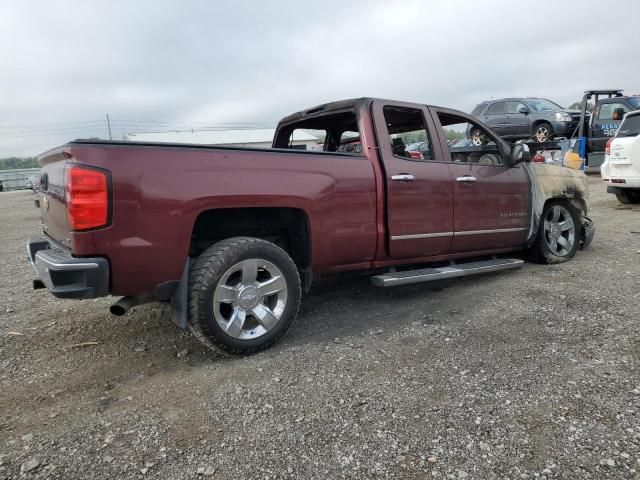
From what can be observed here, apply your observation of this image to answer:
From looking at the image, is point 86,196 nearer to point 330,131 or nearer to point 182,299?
point 182,299

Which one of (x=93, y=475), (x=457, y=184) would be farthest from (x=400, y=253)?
(x=93, y=475)

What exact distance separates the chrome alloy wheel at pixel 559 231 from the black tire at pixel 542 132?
11.7m

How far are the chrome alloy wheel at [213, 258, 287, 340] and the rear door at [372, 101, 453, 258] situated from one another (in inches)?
45.0

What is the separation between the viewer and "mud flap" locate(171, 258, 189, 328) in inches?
123

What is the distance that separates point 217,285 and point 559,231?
14.2 feet

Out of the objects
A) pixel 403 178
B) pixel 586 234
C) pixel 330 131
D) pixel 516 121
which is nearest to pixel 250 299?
pixel 403 178

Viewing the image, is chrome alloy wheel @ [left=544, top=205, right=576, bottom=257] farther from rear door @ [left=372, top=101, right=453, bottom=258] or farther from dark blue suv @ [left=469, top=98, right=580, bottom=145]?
dark blue suv @ [left=469, top=98, right=580, bottom=145]

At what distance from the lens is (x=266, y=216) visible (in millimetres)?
3742

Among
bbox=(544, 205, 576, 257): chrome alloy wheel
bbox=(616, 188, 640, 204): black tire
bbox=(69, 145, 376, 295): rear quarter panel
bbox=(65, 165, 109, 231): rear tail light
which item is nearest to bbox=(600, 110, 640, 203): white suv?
bbox=(616, 188, 640, 204): black tire

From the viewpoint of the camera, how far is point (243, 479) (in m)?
2.13

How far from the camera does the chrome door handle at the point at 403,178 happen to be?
404 cm

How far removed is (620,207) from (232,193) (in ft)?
31.8

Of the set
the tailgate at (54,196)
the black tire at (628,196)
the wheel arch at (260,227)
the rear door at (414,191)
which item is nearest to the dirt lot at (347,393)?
the rear door at (414,191)

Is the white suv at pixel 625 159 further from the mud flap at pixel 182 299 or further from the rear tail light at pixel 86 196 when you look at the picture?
the rear tail light at pixel 86 196
